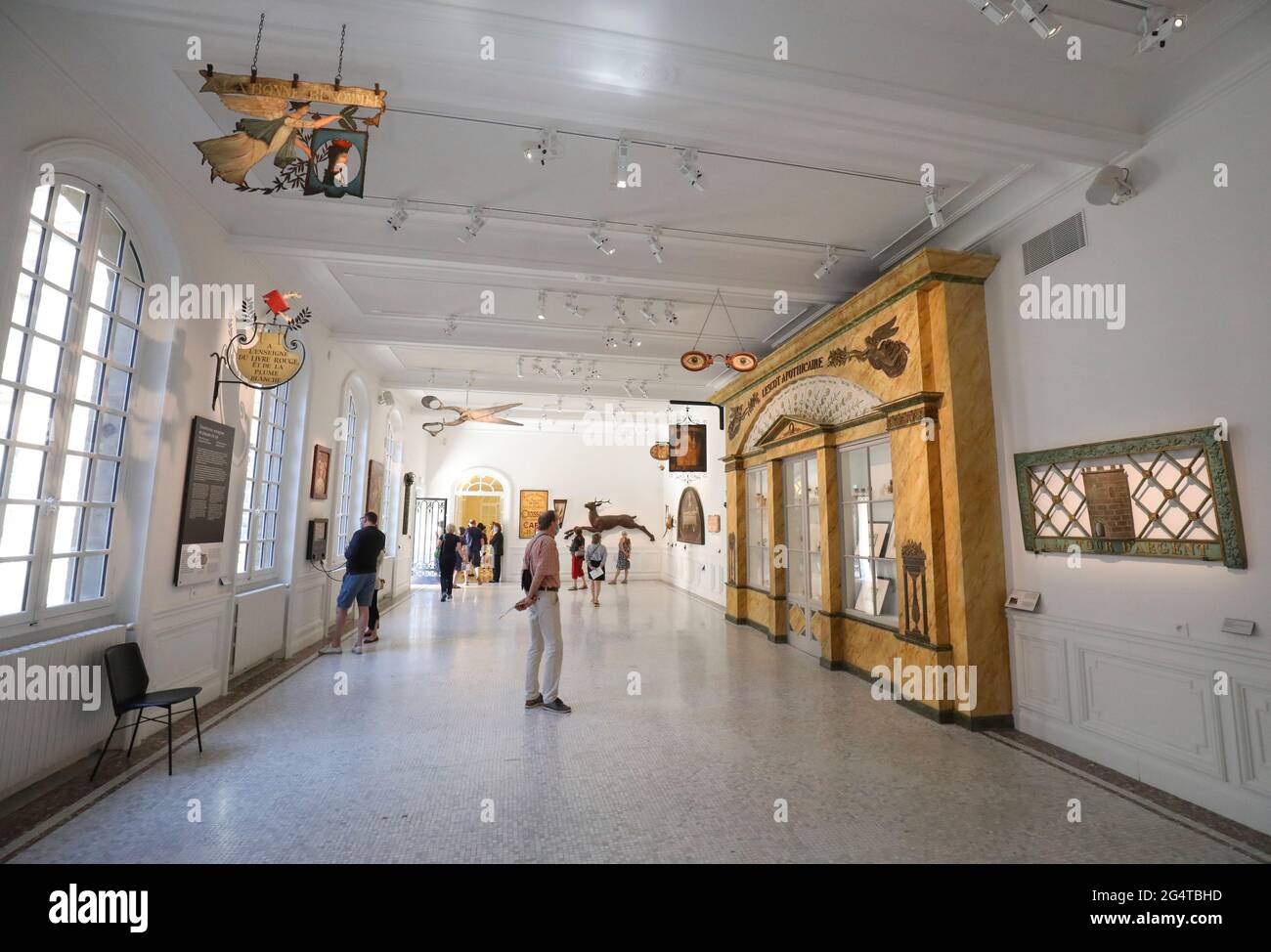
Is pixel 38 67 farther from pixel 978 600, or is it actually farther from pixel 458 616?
pixel 458 616

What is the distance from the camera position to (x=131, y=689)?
3.44m

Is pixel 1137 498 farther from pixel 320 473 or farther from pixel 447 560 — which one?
pixel 447 560

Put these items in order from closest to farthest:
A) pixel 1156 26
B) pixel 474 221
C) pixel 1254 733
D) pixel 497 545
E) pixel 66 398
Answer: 1. pixel 1156 26
2. pixel 1254 733
3. pixel 66 398
4. pixel 474 221
5. pixel 497 545

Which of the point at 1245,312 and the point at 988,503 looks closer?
the point at 1245,312

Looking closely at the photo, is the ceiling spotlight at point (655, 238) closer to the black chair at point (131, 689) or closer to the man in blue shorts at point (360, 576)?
the man in blue shorts at point (360, 576)

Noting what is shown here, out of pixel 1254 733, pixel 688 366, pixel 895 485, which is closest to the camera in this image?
pixel 1254 733

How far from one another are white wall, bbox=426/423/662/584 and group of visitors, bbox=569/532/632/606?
2.85 ft

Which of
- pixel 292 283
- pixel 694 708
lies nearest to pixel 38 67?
pixel 292 283

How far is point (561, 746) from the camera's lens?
3.80m

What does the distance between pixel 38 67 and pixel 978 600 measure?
664 centimetres

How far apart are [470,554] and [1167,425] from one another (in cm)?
1191

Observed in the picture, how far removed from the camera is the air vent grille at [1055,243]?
12.7ft

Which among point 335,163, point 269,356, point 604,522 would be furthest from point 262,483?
point 604,522

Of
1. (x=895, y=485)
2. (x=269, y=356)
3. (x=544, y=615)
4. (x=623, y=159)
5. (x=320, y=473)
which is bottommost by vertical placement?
(x=544, y=615)
